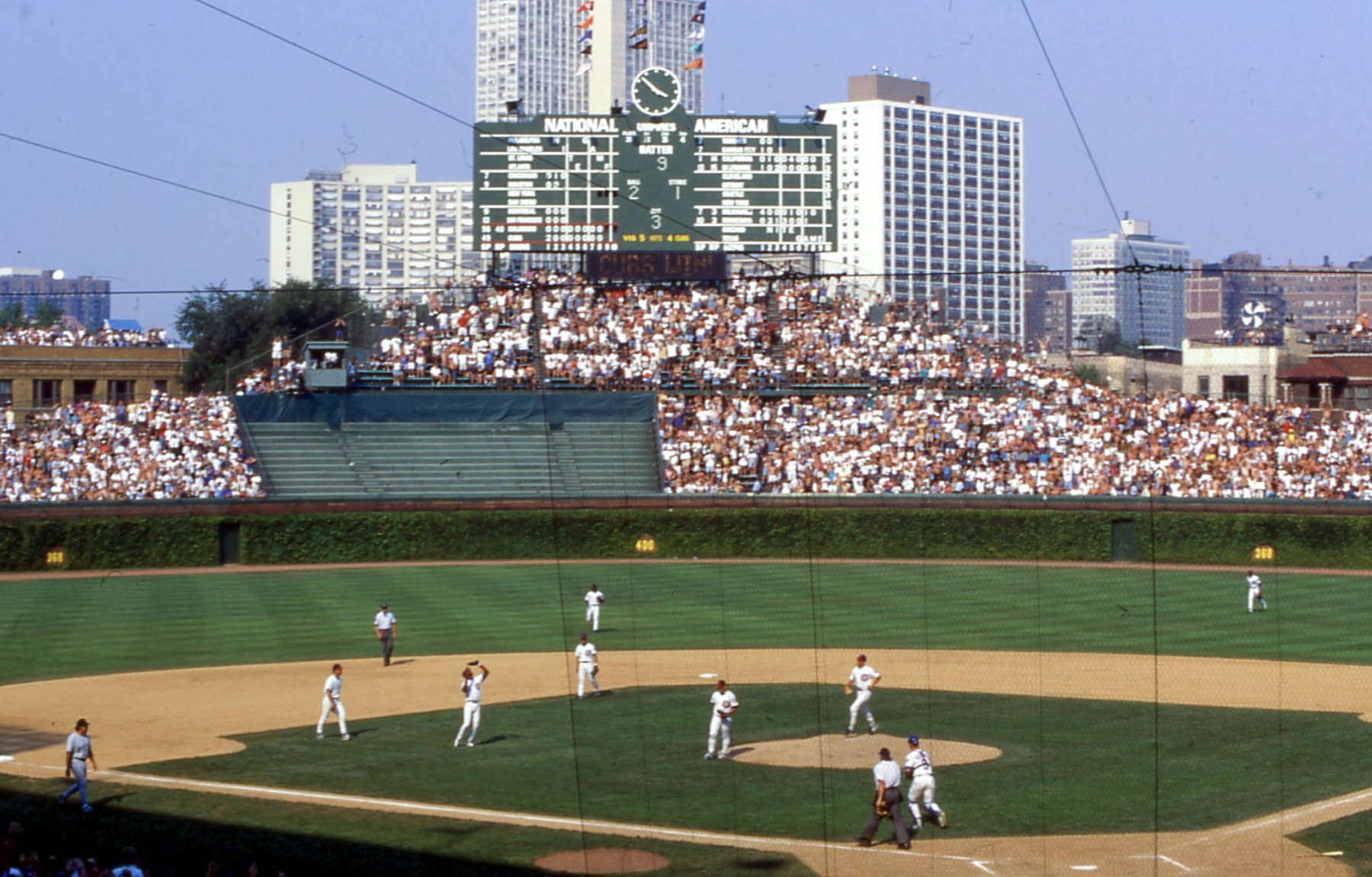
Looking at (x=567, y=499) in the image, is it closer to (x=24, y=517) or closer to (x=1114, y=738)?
(x=24, y=517)

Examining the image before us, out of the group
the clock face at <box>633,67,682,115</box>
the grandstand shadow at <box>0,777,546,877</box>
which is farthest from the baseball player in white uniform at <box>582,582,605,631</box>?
the clock face at <box>633,67,682,115</box>

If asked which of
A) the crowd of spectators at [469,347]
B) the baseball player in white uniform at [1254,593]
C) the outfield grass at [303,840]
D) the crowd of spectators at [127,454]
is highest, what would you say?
the crowd of spectators at [469,347]

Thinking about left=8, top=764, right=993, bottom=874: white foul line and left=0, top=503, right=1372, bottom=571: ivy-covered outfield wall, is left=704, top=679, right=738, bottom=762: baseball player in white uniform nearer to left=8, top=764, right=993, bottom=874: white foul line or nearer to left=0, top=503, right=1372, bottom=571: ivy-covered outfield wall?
left=8, top=764, right=993, bottom=874: white foul line

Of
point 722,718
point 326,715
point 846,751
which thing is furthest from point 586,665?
point 846,751

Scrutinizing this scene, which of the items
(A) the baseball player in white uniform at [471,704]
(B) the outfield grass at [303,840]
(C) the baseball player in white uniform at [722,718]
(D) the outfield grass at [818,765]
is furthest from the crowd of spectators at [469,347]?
(B) the outfield grass at [303,840]

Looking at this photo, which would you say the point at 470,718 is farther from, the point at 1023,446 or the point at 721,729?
the point at 1023,446

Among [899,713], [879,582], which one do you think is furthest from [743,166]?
[899,713]

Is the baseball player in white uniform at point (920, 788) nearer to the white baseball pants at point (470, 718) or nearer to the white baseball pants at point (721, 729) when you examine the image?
the white baseball pants at point (721, 729)
